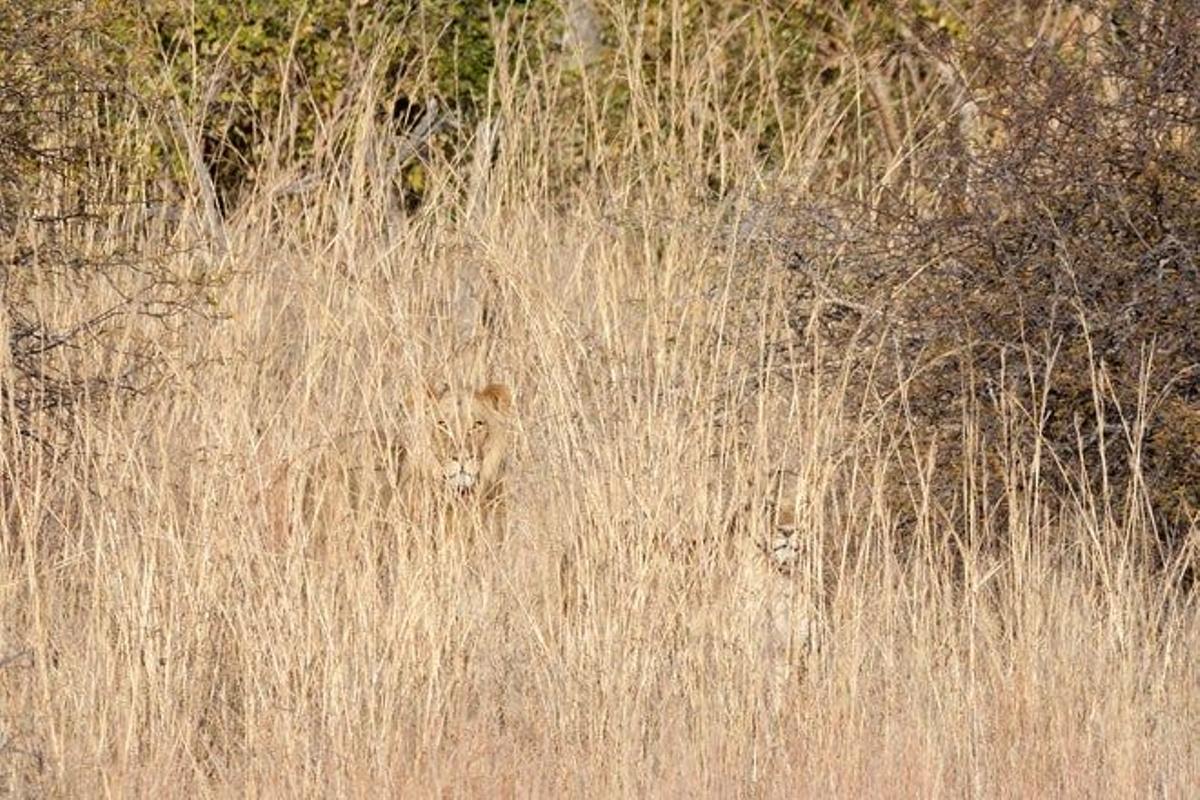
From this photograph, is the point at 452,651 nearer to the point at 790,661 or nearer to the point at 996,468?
the point at 790,661

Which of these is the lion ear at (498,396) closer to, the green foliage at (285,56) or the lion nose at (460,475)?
the lion nose at (460,475)

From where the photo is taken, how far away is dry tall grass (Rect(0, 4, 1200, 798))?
4.84 m

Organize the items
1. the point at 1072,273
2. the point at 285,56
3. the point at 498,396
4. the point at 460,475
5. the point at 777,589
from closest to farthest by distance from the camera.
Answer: the point at 777,589
the point at 1072,273
the point at 460,475
the point at 498,396
the point at 285,56

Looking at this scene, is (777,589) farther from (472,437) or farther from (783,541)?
(472,437)

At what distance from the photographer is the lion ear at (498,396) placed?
6.70 metres

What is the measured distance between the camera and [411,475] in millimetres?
6352

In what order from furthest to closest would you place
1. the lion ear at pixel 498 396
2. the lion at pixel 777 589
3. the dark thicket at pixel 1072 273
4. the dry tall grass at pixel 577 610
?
1. the lion ear at pixel 498 396
2. the dark thicket at pixel 1072 273
3. the lion at pixel 777 589
4. the dry tall grass at pixel 577 610

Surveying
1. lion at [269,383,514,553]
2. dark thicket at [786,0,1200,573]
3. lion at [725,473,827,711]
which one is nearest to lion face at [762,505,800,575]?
lion at [725,473,827,711]

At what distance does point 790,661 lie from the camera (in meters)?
5.29

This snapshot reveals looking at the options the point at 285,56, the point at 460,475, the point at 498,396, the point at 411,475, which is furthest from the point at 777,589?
the point at 285,56

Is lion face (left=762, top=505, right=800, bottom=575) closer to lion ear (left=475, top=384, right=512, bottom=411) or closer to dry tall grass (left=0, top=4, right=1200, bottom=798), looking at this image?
dry tall grass (left=0, top=4, right=1200, bottom=798)

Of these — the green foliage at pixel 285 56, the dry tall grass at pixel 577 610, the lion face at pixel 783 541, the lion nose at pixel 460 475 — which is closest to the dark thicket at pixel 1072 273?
the dry tall grass at pixel 577 610

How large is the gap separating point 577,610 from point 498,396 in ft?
4.98

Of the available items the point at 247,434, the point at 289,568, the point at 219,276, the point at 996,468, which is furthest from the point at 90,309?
the point at 996,468
